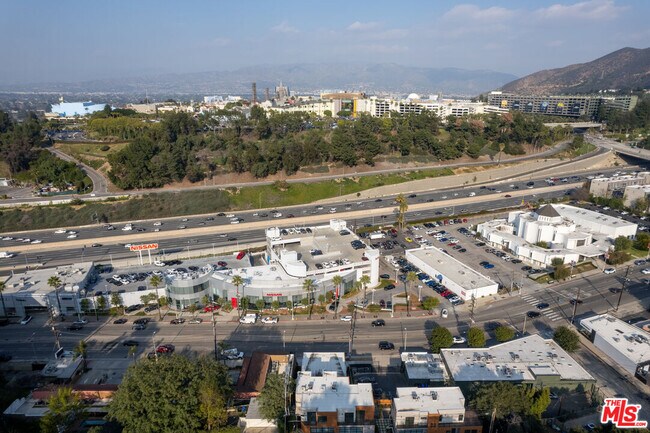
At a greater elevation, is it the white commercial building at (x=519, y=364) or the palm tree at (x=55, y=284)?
the palm tree at (x=55, y=284)

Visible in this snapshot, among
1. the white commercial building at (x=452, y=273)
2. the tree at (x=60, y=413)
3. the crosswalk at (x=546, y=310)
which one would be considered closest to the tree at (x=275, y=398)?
the tree at (x=60, y=413)

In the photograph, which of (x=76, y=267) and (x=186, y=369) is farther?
(x=76, y=267)

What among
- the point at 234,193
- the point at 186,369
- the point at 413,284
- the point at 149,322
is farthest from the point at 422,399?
the point at 234,193

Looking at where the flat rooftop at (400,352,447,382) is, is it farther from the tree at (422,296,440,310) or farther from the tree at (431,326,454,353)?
the tree at (422,296,440,310)

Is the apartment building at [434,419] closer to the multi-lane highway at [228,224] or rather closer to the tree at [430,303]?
the tree at [430,303]

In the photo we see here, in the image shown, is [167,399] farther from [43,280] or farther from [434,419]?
[43,280]

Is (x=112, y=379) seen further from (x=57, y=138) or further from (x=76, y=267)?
(x=57, y=138)
